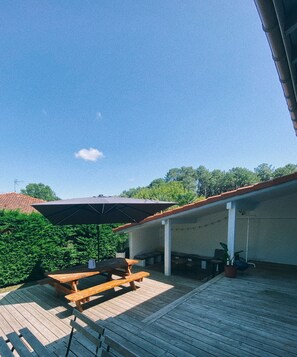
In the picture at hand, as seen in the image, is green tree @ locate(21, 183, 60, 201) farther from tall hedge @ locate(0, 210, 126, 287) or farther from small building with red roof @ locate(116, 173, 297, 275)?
small building with red roof @ locate(116, 173, 297, 275)

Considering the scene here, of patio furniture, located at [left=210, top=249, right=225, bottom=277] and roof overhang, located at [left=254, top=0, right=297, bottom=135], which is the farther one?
patio furniture, located at [left=210, top=249, right=225, bottom=277]

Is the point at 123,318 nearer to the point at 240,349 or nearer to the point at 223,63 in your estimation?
the point at 240,349

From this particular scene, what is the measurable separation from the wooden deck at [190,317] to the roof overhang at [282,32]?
11.6 ft

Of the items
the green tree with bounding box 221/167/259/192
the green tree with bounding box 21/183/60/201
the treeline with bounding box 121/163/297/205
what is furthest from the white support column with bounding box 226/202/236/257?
the green tree with bounding box 21/183/60/201

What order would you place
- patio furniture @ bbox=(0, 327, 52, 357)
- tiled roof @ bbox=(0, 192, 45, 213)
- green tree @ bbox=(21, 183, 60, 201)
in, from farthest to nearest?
green tree @ bbox=(21, 183, 60, 201) → tiled roof @ bbox=(0, 192, 45, 213) → patio furniture @ bbox=(0, 327, 52, 357)

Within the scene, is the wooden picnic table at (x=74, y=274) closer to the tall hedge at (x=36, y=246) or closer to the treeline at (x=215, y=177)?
the tall hedge at (x=36, y=246)

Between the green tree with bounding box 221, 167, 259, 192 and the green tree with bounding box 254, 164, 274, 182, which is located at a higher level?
the green tree with bounding box 254, 164, 274, 182

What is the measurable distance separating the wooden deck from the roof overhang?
3.55 metres

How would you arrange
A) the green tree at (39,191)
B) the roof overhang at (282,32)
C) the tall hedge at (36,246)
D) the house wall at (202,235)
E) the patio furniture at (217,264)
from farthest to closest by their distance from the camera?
the green tree at (39,191), the house wall at (202,235), the patio furniture at (217,264), the tall hedge at (36,246), the roof overhang at (282,32)

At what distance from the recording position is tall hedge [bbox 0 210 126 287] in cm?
678

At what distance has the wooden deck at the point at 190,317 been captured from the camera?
3031mm

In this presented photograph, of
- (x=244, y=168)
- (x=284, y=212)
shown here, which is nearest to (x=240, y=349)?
(x=284, y=212)

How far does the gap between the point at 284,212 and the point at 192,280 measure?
15.5 feet

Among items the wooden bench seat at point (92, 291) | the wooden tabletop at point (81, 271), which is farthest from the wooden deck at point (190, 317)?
the wooden tabletop at point (81, 271)
